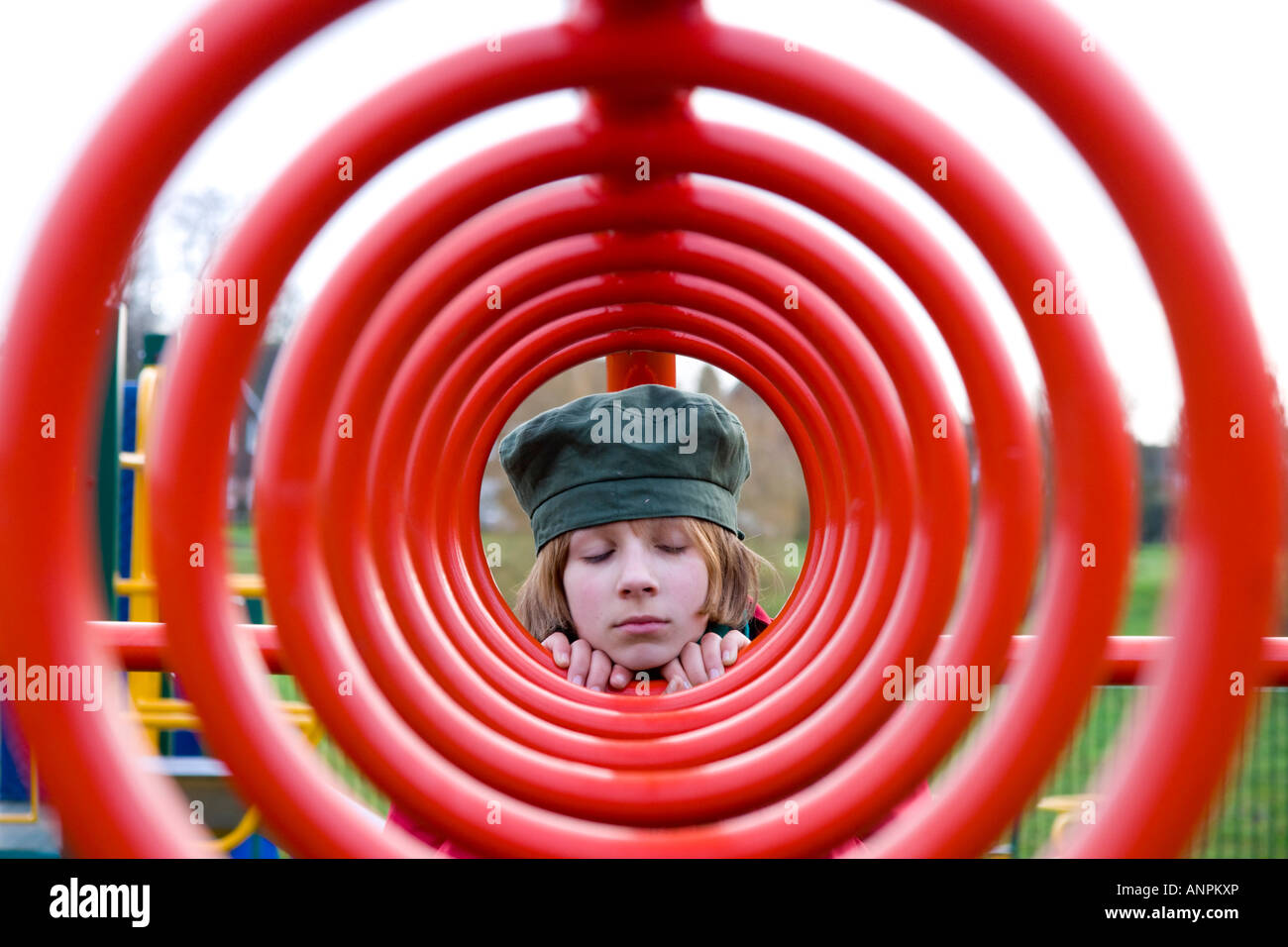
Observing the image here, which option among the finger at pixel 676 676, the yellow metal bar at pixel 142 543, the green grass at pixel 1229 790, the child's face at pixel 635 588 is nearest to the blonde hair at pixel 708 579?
the child's face at pixel 635 588

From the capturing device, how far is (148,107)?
82 cm

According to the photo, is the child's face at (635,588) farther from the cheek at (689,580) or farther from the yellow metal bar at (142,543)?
the yellow metal bar at (142,543)

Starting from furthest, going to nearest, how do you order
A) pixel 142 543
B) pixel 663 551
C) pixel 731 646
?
pixel 142 543 → pixel 731 646 → pixel 663 551

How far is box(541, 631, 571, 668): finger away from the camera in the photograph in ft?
8.25

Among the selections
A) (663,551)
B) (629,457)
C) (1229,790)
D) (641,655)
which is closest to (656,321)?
(629,457)

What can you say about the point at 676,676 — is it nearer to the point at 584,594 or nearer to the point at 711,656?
the point at 711,656

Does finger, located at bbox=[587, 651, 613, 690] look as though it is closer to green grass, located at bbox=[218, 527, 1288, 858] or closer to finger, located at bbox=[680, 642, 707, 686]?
finger, located at bbox=[680, 642, 707, 686]

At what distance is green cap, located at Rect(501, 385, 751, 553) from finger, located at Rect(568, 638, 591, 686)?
0.24 meters

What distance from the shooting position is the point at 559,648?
254 centimetres

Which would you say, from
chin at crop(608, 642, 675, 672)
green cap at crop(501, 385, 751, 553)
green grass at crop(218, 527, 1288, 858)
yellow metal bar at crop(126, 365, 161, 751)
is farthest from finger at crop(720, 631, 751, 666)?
yellow metal bar at crop(126, 365, 161, 751)

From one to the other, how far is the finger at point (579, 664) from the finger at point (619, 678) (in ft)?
0.23

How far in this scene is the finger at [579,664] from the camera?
2.40 m

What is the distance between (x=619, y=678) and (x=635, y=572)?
27cm

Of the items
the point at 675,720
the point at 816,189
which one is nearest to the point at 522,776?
the point at 675,720
